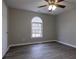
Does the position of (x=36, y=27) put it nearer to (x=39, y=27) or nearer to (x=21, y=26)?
(x=39, y=27)

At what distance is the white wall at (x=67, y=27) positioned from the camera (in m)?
5.26

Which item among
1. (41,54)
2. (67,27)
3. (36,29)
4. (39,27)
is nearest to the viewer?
(41,54)

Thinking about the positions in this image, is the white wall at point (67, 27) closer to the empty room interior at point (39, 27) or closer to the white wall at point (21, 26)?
the empty room interior at point (39, 27)

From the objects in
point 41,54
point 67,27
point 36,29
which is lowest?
point 41,54

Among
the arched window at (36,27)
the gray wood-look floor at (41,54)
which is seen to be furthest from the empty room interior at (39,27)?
the gray wood-look floor at (41,54)

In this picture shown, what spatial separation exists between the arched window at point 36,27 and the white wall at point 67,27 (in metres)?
1.59

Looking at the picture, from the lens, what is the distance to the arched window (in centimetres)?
657

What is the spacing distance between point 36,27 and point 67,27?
8.08 feet

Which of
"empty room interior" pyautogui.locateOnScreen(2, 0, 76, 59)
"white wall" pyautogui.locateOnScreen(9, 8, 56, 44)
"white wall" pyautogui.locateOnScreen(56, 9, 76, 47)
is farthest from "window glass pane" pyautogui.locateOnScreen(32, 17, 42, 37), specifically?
"white wall" pyautogui.locateOnScreen(56, 9, 76, 47)

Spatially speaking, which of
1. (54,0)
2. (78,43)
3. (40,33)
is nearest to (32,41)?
(40,33)

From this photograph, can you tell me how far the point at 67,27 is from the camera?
5875mm

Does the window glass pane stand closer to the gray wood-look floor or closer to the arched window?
the arched window

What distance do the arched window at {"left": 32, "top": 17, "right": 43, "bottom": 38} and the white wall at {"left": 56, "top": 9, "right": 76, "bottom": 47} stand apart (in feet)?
5.21

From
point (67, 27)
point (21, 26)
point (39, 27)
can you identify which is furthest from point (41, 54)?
point (39, 27)
